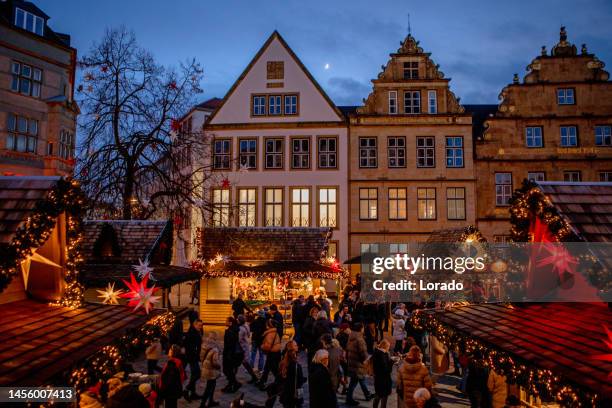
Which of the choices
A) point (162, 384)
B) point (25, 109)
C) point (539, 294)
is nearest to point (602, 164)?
point (539, 294)

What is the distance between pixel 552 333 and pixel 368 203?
23415mm

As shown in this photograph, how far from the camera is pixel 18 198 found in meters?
5.71

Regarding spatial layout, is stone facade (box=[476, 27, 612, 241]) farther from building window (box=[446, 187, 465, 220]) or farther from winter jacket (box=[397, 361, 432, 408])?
winter jacket (box=[397, 361, 432, 408])

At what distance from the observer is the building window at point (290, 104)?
97.5ft

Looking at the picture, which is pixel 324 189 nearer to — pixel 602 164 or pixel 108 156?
pixel 108 156

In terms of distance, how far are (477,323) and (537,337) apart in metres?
1.59

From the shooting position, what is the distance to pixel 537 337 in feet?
18.9

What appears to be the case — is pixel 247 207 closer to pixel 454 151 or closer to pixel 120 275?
pixel 454 151

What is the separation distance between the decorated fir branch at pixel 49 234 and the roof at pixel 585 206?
6.49 metres

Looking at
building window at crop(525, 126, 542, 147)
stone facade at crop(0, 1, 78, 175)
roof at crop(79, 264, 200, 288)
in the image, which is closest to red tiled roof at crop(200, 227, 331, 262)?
roof at crop(79, 264, 200, 288)

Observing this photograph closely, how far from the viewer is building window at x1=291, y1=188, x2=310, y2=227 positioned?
95.7 feet

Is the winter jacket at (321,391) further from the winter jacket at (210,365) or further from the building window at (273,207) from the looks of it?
the building window at (273,207)

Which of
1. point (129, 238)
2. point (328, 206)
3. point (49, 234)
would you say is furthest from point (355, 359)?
point (328, 206)

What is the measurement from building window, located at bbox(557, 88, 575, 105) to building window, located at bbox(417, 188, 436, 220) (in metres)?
9.20
